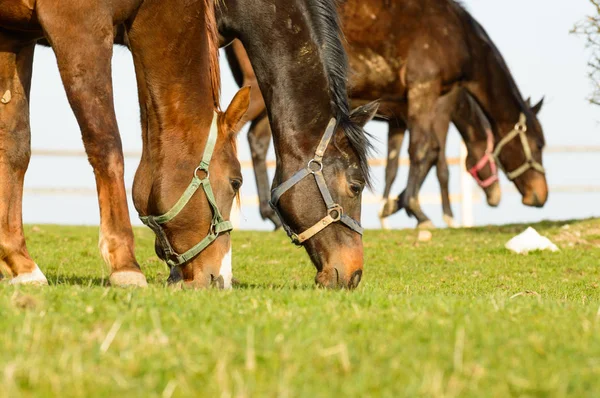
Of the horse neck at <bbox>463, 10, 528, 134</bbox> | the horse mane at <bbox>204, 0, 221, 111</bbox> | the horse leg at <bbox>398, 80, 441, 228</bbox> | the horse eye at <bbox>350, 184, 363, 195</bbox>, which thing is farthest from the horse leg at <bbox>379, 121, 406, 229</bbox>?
the horse mane at <bbox>204, 0, 221, 111</bbox>

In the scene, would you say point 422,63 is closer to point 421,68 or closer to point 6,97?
point 421,68

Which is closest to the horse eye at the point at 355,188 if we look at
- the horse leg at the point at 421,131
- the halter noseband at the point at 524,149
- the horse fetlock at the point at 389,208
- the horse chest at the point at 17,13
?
the horse chest at the point at 17,13

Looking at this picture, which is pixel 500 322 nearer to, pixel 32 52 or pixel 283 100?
pixel 283 100

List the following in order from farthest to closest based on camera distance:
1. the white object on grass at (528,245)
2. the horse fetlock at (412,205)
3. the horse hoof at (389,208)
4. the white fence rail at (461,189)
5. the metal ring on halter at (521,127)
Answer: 1. the white fence rail at (461,189)
2. the horse hoof at (389,208)
3. the metal ring on halter at (521,127)
4. the horse fetlock at (412,205)
5. the white object on grass at (528,245)

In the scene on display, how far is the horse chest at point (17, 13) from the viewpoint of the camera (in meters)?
4.75

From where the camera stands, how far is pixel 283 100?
17.7 feet

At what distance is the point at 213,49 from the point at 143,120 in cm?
57

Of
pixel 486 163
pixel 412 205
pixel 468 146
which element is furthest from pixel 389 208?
pixel 486 163

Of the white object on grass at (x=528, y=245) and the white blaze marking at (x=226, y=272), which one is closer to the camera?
the white blaze marking at (x=226, y=272)

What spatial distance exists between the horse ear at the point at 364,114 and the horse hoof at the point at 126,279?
1.60m

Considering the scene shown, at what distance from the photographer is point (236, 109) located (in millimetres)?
5125

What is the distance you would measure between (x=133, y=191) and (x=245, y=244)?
513cm

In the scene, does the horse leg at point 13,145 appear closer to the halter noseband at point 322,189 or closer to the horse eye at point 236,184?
the horse eye at point 236,184

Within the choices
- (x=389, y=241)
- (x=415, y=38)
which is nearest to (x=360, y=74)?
(x=415, y=38)
